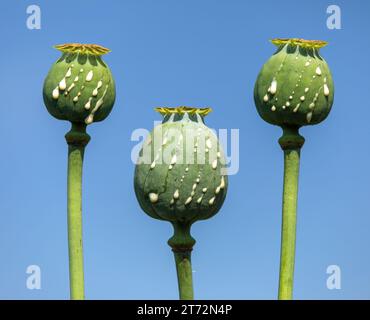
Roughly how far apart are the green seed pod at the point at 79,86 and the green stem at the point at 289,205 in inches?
116

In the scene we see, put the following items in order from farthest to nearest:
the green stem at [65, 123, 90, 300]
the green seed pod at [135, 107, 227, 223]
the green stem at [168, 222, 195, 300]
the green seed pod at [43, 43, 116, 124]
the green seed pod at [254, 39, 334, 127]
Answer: the green stem at [65, 123, 90, 300] → the green seed pod at [43, 43, 116, 124] → the green seed pod at [254, 39, 334, 127] → the green stem at [168, 222, 195, 300] → the green seed pod at [135, 107, 227, 223]

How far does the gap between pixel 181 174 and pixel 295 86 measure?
2709 mm

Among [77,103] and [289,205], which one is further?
[289,205]

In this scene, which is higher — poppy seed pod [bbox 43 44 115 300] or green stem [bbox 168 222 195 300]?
poppy seed pod [bbox 43 44 115 300]

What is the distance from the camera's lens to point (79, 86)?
23641 mm

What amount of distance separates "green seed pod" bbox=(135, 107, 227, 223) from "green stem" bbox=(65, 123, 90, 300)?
7.38 ft

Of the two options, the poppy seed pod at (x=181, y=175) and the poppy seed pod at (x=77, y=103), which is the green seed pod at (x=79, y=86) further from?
the poppy seed pod at (x=181, y=175)

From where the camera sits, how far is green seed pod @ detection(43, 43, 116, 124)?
23.7 meters

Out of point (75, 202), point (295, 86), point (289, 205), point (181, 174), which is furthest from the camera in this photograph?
point (75, 202)

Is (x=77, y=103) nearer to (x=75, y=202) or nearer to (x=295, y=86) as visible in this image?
(x=75, y=202)

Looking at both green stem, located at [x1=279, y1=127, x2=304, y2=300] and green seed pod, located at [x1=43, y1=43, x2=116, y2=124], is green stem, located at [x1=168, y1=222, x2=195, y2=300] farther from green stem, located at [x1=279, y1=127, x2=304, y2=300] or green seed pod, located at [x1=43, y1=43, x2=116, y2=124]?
green seed pod, located at [x1=43, y1=43, x2=116, y2=124]

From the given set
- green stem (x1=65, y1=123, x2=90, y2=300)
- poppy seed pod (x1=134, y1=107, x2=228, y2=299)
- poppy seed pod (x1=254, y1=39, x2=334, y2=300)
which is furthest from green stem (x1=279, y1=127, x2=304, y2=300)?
green stem (x1=65, y1=123, x2=90, y2=300)

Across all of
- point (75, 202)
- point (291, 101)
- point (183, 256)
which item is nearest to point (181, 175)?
point (183, 256)
